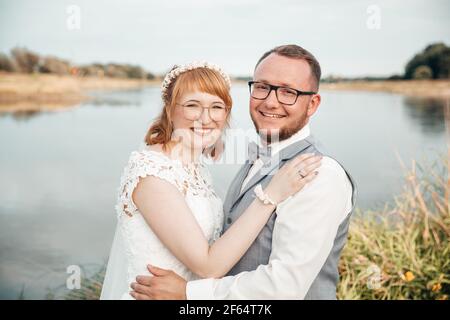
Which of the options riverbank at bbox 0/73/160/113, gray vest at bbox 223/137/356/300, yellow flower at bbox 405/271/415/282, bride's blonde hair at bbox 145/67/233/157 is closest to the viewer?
gray vest at bbox 223/137/356/300

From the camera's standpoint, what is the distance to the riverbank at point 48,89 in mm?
4270

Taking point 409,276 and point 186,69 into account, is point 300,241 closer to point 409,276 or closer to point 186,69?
point 186,69

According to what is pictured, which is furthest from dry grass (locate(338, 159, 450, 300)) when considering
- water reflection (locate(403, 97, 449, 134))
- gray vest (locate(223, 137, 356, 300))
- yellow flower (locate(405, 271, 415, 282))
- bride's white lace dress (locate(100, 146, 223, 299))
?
bride's white lace dress (locate(100, 146, 223, 299))

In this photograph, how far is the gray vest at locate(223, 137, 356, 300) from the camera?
2.00m

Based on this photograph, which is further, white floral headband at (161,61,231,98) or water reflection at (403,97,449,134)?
water reflection at (403,97,449,134)

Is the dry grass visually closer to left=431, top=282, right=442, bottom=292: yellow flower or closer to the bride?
left=431, top=282, right=442, bottom=292: yellow flower

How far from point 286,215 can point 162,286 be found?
22.4 inches

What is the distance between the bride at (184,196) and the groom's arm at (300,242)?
0.05 meters

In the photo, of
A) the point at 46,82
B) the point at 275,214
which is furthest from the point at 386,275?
the point at 46,82

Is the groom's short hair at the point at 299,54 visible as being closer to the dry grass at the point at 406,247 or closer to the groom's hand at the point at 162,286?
the groom's hand at the point at 162,286

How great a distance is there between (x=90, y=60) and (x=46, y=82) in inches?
17.7

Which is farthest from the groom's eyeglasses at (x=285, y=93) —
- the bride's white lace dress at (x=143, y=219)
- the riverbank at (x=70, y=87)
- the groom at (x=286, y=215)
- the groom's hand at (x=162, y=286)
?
the riverbank at (x=70, y=87)

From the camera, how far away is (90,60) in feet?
14.2
